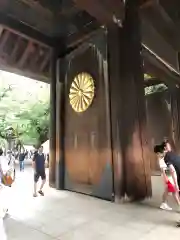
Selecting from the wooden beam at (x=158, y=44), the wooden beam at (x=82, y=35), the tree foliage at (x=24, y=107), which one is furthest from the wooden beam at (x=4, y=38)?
the tree foliage at (x=24, y=107)

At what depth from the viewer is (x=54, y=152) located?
6945mm

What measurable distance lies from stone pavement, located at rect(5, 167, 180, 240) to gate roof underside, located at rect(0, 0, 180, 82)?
3842 millimetres

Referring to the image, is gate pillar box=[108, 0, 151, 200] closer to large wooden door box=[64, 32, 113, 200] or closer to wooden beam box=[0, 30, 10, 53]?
large wooden door box=[64, 32, 113, 200]

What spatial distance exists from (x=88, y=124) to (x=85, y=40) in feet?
7.55

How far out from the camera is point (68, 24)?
22.3 feet

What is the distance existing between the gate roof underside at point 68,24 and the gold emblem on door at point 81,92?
1169 mm

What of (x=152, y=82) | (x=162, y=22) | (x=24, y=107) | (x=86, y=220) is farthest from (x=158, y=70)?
(x=24, y=107)

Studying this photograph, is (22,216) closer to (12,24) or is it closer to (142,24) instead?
(12,24)

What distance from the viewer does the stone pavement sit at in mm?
3170

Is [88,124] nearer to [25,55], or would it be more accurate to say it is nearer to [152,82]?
[25,55]

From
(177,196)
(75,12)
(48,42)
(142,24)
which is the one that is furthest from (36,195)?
(142,24)

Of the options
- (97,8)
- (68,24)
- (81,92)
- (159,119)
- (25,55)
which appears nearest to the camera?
(97,8)

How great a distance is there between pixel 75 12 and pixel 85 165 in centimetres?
416

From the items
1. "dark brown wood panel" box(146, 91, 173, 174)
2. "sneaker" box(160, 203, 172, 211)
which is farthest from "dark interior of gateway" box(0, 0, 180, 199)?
"dark brown wood panel" box(146, 91, 173, 174)
